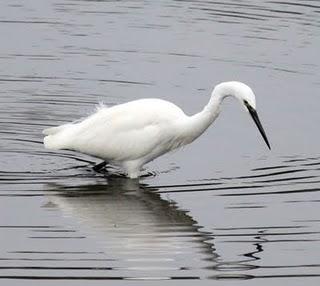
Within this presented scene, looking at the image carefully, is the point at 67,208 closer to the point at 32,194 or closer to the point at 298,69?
the point at 32,194

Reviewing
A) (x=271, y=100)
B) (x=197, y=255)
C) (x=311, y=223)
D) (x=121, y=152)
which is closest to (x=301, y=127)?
(x=271, y=100)

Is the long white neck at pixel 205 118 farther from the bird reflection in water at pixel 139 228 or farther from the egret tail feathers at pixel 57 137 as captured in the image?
the egret tail feathers at pixel 57 137

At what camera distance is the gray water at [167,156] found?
34.6 feet

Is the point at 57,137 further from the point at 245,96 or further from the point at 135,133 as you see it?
the point at 245,96

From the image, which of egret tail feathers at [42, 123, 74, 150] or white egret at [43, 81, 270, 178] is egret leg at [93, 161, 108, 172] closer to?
white egret at [43, 81, 270, 178]

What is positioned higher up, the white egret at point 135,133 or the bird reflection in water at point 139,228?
the white egret at point 135,133

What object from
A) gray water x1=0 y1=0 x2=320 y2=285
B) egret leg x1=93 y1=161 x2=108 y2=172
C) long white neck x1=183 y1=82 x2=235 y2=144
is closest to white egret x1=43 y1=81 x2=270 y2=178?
long white neck x1=183 y1=82 x2=235 y2=144

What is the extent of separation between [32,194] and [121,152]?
4.54 feet

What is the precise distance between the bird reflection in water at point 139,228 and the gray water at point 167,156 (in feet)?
0.06

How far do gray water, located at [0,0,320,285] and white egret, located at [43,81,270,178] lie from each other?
25cm

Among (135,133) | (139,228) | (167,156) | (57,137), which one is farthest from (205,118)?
(139,228)

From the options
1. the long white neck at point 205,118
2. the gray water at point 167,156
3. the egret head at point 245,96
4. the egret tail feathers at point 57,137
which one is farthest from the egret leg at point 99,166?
the egret head at point 245,96

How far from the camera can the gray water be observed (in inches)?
415

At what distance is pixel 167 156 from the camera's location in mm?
14336
